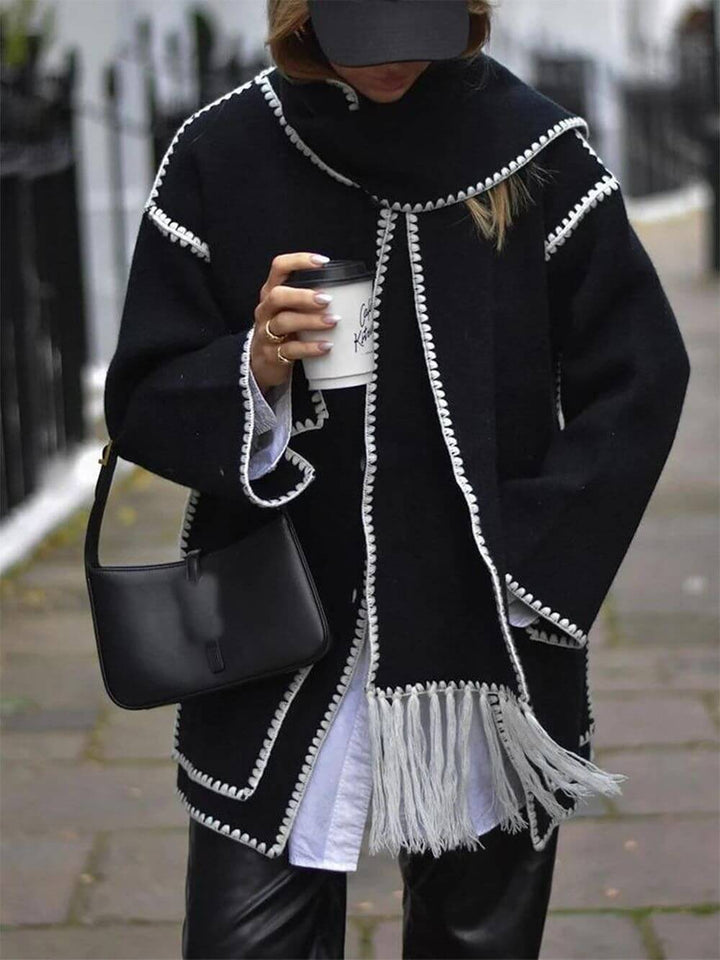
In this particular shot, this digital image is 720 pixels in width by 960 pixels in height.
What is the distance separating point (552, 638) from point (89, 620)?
345cm

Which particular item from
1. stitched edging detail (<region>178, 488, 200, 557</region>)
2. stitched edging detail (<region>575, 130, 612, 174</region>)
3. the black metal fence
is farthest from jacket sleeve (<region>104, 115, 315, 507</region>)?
the black metal fence

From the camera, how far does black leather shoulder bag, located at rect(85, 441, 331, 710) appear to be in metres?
2.28

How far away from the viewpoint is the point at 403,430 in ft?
7.54

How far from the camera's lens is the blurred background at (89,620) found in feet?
11.8

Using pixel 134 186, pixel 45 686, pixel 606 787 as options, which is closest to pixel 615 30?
pixel 134 186

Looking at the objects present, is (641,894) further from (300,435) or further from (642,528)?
(642,528)

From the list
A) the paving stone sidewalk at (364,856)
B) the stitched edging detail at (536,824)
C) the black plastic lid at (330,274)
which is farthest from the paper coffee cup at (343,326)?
the paving stone sidewalk at (364,856)

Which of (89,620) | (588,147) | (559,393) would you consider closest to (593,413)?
(559,393)

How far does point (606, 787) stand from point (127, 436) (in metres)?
0.79

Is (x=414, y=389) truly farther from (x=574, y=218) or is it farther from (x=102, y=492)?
(x=102, y=492)

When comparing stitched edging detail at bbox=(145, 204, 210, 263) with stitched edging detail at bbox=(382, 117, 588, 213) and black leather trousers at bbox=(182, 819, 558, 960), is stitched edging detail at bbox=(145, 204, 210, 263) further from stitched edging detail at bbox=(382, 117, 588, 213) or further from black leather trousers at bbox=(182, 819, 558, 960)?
black leather trousers at bbox=(182, 819, 558, 960)

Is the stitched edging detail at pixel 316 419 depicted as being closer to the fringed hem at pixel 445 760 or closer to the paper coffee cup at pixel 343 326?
the paper coffee cup at pixel 343 326

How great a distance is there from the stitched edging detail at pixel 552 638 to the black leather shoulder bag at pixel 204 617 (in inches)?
10.7

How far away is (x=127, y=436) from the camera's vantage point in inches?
91.0
